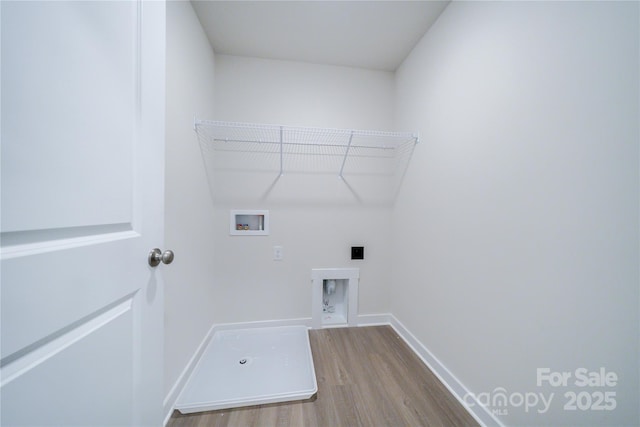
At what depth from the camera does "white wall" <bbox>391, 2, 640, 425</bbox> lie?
682 mm

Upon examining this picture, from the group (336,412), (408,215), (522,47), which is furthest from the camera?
(408,215)

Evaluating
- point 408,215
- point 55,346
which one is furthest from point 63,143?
point 408,215

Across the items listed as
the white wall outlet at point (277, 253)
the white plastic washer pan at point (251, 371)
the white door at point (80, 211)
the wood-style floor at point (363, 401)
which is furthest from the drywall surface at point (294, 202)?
the white door at point (80, 211)

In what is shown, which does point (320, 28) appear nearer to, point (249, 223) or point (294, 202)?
point (294, 202)

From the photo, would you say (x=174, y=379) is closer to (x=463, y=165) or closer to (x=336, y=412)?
(x=336, y=412)

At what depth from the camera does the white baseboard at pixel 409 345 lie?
112cm

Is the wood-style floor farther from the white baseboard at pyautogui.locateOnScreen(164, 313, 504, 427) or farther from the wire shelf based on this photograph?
the wire shelf

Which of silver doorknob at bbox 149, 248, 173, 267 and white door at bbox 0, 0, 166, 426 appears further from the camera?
silver doorknob at bbox 149, 248, 173, 267

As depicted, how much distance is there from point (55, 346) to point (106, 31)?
794 millimetres

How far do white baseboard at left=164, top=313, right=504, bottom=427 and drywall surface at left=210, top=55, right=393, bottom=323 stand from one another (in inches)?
2.4

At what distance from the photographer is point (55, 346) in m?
0.46

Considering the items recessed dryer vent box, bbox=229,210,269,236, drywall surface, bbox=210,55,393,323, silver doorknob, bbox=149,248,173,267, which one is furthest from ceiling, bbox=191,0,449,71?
silver doorknob, bbox=149,248,173,267

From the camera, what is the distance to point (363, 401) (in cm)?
124

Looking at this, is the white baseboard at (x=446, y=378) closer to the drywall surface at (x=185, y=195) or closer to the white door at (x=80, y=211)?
the white door at (x=80, y=211)
